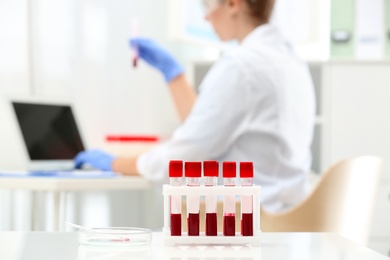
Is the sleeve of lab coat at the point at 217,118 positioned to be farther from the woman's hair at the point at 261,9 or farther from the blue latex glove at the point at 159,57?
the blue latex glove at the point at 159,57

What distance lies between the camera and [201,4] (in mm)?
2695

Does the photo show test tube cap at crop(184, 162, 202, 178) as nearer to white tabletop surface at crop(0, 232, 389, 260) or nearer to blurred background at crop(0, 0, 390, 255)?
white tabletop surface at crop(0, 232, 389, 260)

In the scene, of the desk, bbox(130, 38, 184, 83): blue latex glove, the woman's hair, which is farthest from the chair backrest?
bbox(130, 38, 184, 83): blue latex glove

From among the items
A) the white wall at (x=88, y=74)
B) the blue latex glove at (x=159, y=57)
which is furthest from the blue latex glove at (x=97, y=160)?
the blue latex glove at (x=159, y=57)

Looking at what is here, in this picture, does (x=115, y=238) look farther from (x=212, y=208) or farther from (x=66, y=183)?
(x=66, y=183)

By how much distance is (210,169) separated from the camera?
0.96 m

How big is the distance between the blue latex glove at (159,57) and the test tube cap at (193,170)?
195cm

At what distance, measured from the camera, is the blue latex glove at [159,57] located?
2.89m

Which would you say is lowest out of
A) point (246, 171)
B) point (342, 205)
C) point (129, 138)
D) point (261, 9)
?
point (342, 205)

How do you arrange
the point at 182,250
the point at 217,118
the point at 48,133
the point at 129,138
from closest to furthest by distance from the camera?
1. the point at 182,250
2. the point at 217,118
3. the point at 48,133
4. the point at 129,138

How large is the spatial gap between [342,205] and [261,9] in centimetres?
75

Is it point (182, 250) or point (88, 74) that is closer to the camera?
point (182, 250)

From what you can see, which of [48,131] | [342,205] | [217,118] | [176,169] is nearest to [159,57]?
[48,131]

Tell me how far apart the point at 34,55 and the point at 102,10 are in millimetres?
379
